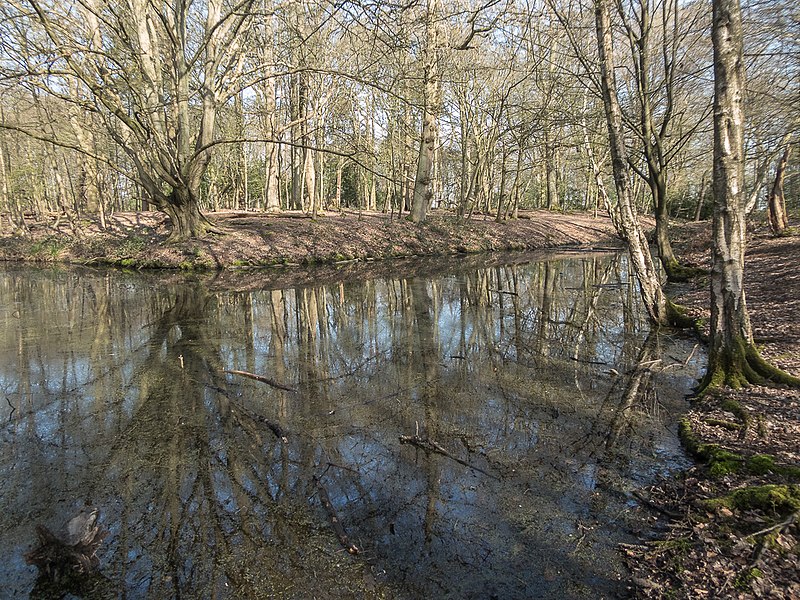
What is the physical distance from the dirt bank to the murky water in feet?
26.1

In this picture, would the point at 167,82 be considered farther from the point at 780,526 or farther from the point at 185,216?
the point at 780,526

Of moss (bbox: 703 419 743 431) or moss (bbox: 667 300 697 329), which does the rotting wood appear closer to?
moss (bbox: 703 419 743 431)

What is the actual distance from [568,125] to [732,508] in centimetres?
1261

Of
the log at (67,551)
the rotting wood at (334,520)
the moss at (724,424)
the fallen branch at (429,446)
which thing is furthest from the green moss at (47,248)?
the moss at (724,424)

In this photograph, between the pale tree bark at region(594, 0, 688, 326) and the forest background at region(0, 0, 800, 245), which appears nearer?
the pale tree bark at region(594, 0, 688, 326)

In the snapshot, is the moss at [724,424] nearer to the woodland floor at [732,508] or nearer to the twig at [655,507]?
the woodland floor at [732,508]

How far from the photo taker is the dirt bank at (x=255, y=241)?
16.5 meters

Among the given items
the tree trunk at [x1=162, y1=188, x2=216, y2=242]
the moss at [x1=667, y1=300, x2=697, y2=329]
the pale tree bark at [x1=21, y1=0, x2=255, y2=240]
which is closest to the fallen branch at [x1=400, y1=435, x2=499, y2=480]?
the moss at [x1=667, y1=300, x2=697, y2=329]

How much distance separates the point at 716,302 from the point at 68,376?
25.0ft

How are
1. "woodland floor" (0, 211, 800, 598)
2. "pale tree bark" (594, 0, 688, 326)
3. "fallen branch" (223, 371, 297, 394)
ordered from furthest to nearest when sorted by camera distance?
"pale tree bark" (594, 0, 688, 326) < "fallen branch" (223, 371, 297, 394) < "woodland floor" (0, 211, 800, 598)

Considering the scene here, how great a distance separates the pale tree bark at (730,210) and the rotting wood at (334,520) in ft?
13.4

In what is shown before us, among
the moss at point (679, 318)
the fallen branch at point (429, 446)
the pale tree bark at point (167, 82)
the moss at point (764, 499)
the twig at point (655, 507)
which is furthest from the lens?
the pale tree bark at point (167, 82)

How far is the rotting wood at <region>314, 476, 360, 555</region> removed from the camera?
111 inches

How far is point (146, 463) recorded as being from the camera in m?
3.79
